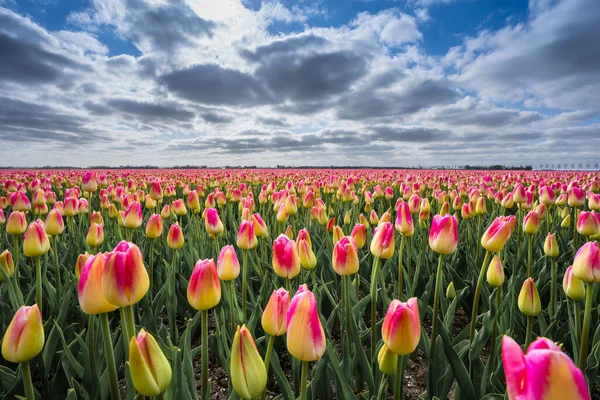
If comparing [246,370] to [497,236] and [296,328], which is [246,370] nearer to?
[296,328]

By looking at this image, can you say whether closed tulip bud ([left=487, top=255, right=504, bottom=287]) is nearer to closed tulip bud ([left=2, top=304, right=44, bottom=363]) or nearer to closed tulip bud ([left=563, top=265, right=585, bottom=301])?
closed tulip bud ([left=563, top=265, right=585, bottom=301])

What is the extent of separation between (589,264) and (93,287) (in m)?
2.37

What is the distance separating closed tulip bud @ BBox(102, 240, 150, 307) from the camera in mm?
1281

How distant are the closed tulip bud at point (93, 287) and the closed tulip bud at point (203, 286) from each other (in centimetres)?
33

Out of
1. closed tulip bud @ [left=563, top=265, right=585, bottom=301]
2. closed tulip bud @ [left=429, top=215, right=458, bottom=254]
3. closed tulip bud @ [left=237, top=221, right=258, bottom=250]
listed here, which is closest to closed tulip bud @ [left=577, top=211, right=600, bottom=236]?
closed tulip bud @ [left=563, top=265, right=585, bottom=301]

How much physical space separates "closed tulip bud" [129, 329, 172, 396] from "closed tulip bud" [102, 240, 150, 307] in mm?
206

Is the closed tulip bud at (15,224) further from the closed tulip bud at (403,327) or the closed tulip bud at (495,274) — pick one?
the closed tulip bud at (495,274)

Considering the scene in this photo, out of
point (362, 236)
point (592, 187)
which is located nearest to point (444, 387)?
point (362, 236)

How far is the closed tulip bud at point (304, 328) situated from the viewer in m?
1.17

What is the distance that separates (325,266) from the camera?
12.4 ft

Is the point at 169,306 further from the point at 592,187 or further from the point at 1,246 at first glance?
the point at 592,187

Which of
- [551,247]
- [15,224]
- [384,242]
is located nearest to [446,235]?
[384,242]

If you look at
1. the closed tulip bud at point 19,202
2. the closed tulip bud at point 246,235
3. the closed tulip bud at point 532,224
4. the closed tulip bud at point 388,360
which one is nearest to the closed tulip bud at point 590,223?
the closed tulip bud at point 532,224

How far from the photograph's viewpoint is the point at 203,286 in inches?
60.2
